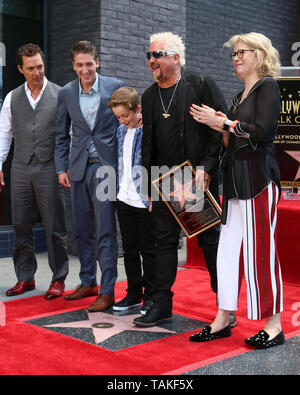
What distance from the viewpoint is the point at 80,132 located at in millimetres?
4047

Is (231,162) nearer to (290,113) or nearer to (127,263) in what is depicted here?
(127,263)

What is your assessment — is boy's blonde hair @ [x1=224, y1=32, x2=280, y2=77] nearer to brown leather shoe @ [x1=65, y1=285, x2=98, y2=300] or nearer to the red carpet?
the red carpet

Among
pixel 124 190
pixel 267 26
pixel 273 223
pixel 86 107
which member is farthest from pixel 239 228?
pixel 267 26

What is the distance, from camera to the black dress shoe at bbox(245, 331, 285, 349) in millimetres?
3179

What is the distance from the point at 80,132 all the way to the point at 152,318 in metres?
1.33

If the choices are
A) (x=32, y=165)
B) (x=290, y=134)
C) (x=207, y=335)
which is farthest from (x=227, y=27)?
(x=207, y=335)

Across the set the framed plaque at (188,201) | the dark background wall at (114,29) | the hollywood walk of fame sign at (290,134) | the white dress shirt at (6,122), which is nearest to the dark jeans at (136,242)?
the framed plaque at (188,201)

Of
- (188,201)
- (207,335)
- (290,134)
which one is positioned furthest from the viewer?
(290,134)

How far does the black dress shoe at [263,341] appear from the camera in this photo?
3179 millimetres

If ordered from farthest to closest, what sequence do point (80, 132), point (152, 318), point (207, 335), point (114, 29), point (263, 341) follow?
1. point (114, 29)
2. point (80, 132)
3. point (152, 318)
4. point (207, 335)
5. point (263, 341)

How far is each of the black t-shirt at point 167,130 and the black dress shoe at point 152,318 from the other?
88 centimetres

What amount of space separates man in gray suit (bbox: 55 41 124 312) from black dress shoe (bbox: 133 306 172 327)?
426mm

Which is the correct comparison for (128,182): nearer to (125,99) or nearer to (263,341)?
(125,99)
